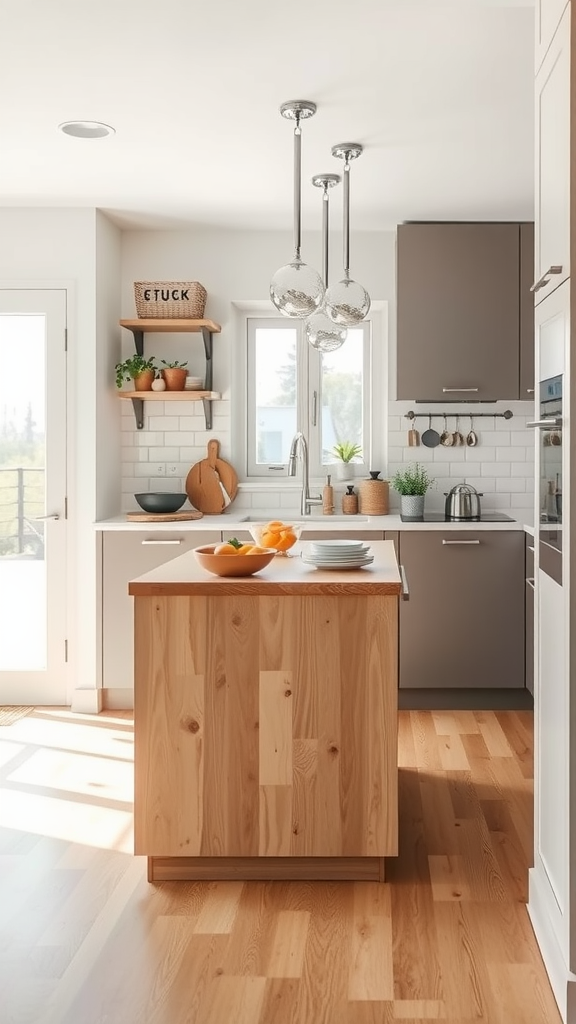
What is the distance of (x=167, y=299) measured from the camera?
5113mm

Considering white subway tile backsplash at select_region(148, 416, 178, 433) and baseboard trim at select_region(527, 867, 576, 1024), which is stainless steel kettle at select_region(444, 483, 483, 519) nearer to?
white subway tile backsplash at select_region(148, 416, 178, 433)

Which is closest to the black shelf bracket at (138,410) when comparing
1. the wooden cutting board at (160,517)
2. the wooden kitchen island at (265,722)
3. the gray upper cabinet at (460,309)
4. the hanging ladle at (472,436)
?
the wooden cutting board at (160,517)

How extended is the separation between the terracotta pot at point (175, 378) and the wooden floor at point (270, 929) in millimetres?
2291

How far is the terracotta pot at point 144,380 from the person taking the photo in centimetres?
515

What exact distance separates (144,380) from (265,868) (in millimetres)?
3006

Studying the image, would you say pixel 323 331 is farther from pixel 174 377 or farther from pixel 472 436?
pixel 472 436

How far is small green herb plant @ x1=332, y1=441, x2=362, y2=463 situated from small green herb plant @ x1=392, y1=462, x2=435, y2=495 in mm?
287

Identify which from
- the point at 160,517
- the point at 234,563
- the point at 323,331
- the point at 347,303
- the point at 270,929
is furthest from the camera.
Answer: the point at 160,517

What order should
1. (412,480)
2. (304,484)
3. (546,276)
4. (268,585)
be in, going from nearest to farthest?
1. (546,276)
2. (268,585)
3. (412,480)
4. (304,484)

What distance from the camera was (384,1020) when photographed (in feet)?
6.92

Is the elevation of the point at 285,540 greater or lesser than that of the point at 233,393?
lesser

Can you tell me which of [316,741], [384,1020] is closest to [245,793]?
[316,741]

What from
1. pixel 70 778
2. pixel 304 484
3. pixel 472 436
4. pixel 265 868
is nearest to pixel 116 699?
pixel 70 778

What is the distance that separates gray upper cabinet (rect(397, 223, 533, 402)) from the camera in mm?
4992
